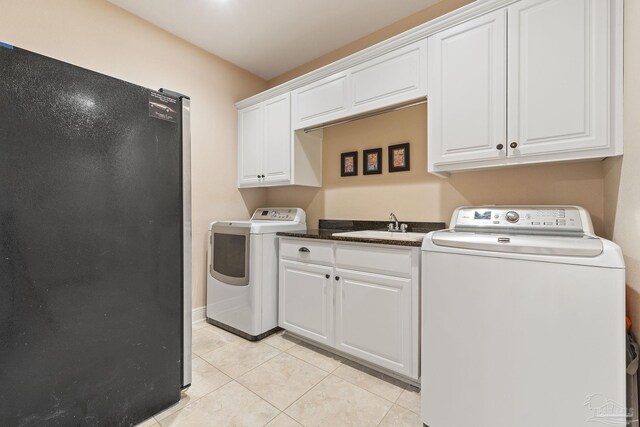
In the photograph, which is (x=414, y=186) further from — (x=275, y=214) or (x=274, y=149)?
(x=275, y=214)

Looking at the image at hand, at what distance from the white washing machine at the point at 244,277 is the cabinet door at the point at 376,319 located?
680mm


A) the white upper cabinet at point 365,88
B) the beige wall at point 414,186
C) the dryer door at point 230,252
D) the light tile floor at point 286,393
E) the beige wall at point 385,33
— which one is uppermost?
the beige wall at point 385,33

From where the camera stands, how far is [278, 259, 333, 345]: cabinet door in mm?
2018

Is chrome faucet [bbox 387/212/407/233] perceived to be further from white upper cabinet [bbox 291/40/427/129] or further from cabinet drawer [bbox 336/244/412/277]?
white upper cabinet [bbox 291/40/427/129]

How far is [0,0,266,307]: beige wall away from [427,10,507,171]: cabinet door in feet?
6.84

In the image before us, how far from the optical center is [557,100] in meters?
1.39

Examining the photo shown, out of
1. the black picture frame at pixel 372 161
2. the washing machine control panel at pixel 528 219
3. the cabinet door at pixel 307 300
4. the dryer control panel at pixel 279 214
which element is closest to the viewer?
the washing machine control panel at pixel 528 219

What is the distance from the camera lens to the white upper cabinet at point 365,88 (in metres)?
1.85

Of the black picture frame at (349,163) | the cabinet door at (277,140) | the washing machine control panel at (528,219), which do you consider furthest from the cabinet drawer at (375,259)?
the cabinet door at (277,140)

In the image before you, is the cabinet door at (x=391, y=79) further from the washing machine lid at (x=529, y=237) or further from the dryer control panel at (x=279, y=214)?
the dryer control panel at (x=279, y=214)

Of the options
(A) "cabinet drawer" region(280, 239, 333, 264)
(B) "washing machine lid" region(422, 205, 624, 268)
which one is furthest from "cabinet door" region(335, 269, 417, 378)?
(B) "washing machine lid" region(422, 205, 624, 268)

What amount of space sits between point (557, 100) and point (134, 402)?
2.53 meters

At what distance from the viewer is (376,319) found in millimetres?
1759

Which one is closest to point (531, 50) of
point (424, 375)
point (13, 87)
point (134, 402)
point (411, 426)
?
point (424, 375)
